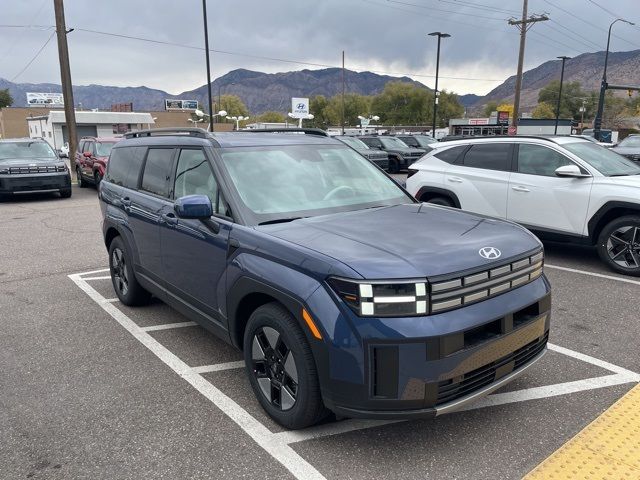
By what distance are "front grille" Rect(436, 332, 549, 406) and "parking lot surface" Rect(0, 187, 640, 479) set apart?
41cm

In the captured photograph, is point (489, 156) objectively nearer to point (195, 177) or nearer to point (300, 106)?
point (195, 177)

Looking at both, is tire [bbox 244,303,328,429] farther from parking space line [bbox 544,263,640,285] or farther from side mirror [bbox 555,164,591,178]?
side mirror [bbox 555,164,591,178]

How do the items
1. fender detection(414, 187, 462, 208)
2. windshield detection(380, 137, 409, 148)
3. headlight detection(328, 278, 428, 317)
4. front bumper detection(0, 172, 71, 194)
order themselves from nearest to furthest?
headlight detection(328, 278, 428, 317)
fender detection(414, 187, 462, 208)
front bumper detection(0, 172, 71, 194)
windshield detection(380, 137, 409, 148)

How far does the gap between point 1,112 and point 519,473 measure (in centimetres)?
9170

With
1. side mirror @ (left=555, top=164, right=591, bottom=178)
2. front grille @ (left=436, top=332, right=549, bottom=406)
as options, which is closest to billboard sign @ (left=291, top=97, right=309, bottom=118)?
side mirror @ (left=555, top=164, right=591, bottom=178)

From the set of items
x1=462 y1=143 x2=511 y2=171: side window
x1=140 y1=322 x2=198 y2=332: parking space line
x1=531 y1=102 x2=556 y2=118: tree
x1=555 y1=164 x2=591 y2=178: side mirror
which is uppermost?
x1=531 y1=102 x2=556 y2=118: tree

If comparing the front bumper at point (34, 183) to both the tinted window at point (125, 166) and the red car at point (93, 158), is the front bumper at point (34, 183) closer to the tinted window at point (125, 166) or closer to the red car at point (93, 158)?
the red car at point (93, 158)

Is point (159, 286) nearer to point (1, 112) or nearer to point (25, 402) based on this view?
point (25, 402)

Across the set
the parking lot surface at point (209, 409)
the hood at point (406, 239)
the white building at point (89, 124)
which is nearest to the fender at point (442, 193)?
the parking lot surface at point (209, 409)

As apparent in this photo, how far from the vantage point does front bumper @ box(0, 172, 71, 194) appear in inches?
547

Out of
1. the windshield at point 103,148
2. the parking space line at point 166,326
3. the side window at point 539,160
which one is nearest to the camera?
the parking space line at point 166,326

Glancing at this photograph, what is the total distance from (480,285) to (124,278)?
156 inches

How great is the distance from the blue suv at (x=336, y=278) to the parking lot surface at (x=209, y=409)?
320 mm

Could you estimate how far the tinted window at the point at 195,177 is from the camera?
12.2 ft
